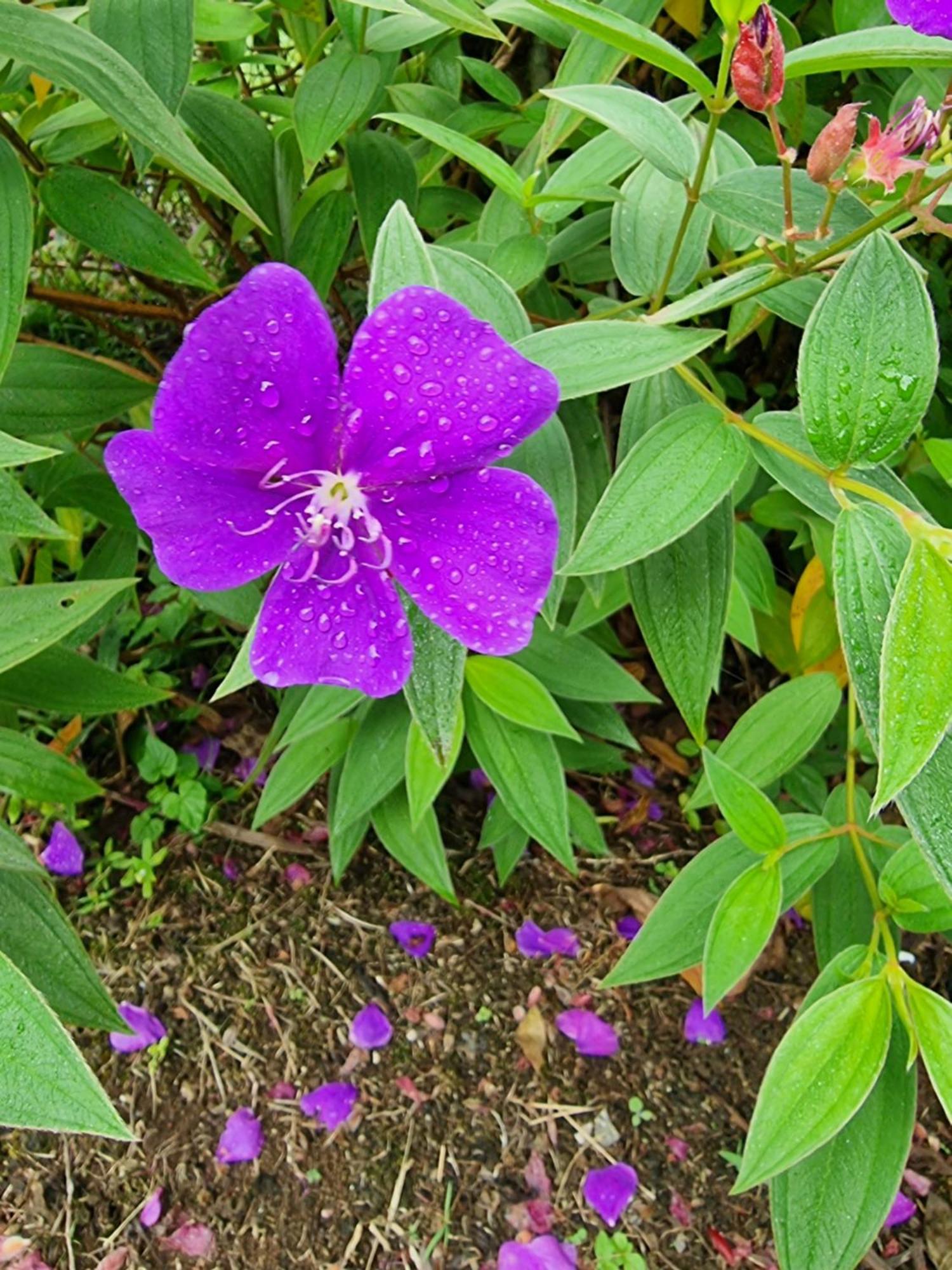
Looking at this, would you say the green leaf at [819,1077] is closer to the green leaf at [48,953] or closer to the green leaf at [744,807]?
the green leaf at [744,807]

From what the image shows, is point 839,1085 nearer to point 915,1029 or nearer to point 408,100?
point 915,1029

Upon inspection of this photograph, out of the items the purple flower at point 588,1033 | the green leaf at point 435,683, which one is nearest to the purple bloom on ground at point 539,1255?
the purple flower at point 588,1033

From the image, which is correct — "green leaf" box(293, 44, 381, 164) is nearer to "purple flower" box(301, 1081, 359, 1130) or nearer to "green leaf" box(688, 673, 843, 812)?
"green leaf" box(688, 673, 843, 812)

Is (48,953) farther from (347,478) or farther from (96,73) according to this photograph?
(96,73)

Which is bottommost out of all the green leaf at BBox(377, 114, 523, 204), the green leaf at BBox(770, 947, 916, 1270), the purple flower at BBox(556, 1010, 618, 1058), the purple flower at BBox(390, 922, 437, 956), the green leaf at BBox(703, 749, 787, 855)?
the purple flower at BBox(556, 1010, 618, 1058)

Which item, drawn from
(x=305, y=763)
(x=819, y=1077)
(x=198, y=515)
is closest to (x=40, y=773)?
(x=305, y=763)

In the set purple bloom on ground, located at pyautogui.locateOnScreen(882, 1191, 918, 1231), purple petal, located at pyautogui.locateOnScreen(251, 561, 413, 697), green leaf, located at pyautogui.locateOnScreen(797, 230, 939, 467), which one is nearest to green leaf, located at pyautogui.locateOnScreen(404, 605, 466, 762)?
purple petal, located at pyautogui.locateOnScreen(251, 561, 413, 697)
